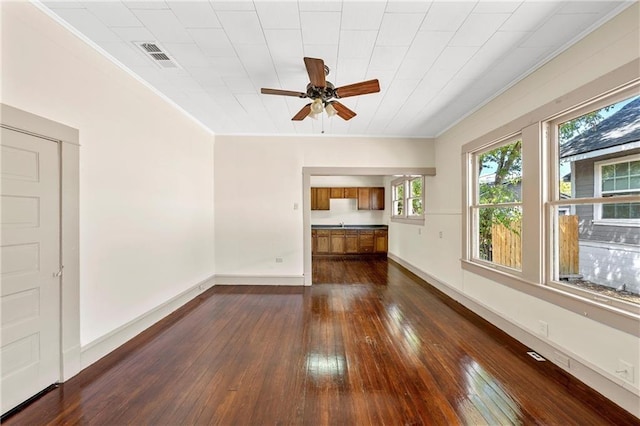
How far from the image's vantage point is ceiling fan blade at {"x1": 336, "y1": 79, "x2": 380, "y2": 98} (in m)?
Answer: 2.25

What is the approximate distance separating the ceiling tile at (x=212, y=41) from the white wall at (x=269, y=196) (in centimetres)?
241

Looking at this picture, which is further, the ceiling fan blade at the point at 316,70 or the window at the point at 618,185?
the ceiling fan blade at the point at 316,70

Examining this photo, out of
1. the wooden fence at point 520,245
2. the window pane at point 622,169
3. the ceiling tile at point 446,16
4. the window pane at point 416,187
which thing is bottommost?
the wooden fence at point 520,245

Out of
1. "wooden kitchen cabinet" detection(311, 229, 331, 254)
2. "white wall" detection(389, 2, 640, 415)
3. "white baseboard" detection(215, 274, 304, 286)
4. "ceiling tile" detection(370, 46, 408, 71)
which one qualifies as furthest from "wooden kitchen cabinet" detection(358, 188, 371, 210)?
"ceiling tile" detection(370, 46, 408, 71)

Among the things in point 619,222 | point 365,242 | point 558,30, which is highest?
point 558,30

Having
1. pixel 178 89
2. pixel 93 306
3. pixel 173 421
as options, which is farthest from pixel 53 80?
pixel 173 421

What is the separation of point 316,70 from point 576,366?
3.25m

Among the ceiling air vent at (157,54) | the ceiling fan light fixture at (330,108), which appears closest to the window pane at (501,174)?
the ceiling fan light fixture at (330,108)

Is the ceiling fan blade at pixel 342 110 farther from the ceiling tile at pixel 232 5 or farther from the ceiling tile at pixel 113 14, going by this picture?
the ceiling tile at pixel 113 14

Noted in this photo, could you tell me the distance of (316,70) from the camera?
6.88 ft

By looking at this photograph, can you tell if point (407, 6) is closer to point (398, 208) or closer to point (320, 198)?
point (398, 208)

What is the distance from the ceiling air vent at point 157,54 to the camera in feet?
7.19

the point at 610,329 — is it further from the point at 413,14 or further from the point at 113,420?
the point at 113,420

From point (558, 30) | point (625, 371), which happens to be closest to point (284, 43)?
point (558, 30)
